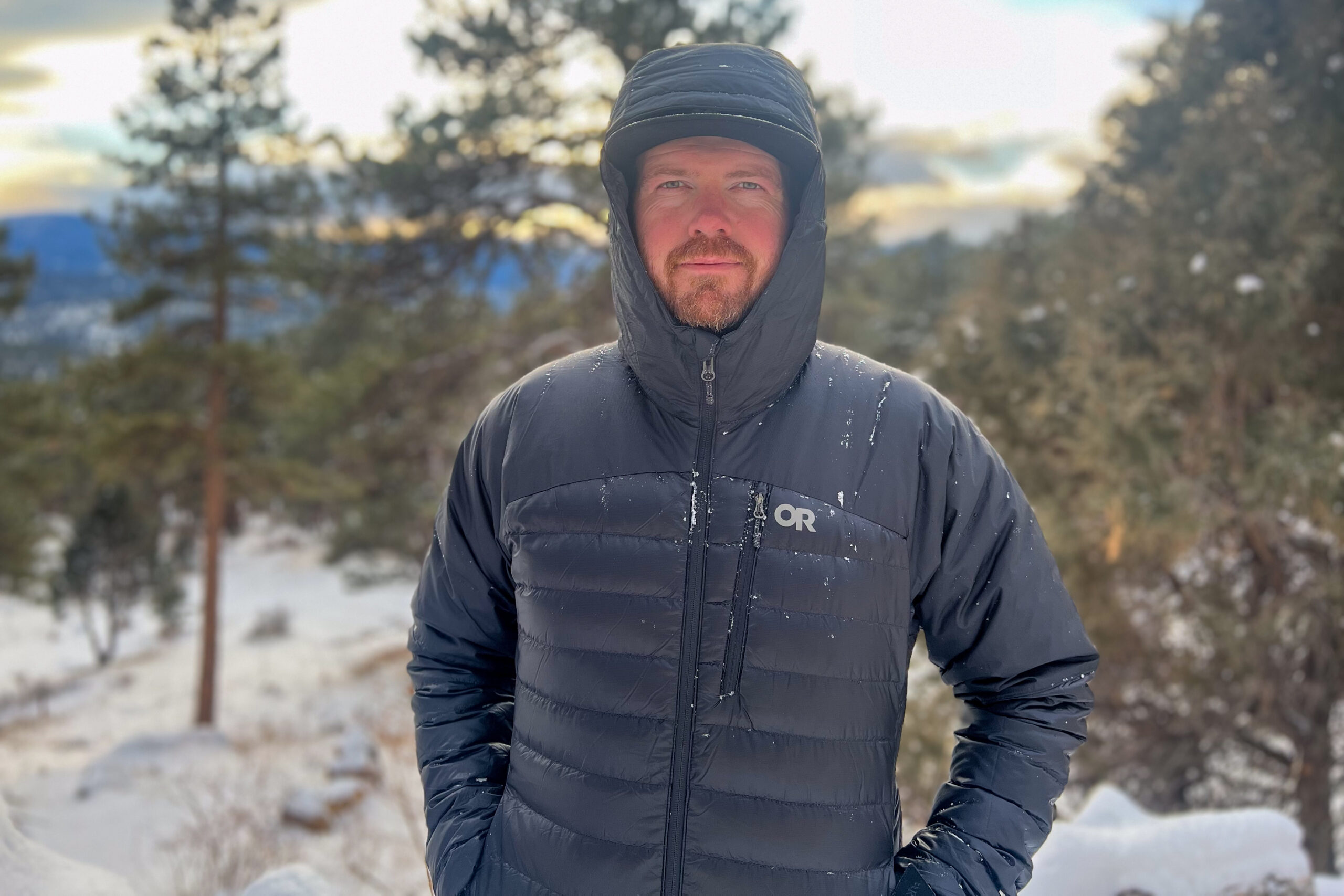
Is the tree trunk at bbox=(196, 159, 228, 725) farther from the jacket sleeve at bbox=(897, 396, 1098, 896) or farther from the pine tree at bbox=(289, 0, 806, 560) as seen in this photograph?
the jacket sleeve at bbox=(897, 396, 1098, 896)

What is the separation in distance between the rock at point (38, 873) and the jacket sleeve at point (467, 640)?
1.16 m

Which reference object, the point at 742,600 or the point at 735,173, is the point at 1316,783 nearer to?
the point at 742,600

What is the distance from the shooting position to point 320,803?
10836 mm

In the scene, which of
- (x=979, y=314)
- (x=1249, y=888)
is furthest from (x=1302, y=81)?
(x=1249, y=888)

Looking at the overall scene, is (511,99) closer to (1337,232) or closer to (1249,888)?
(1337,232)

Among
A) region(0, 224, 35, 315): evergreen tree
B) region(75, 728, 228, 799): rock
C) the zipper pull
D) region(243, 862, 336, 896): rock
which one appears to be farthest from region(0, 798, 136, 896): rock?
region(0, 224, 35, 315): evergreen tree

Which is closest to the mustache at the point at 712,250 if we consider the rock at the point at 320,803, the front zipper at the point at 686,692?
the front zipper at the point at 686,692

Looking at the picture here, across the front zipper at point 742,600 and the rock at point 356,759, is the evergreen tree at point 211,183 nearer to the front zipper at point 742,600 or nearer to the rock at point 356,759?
the rock at point 356,759

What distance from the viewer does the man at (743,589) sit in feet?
5.21

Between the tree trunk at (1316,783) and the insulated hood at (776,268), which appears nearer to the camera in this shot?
the insulated hood at (776,268)

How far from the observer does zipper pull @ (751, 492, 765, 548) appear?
5.31ft

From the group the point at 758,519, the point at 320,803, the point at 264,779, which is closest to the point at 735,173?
the point at 758,519

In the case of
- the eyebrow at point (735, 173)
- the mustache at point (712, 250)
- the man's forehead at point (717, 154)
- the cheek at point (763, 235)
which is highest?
the man's forehead at point (717, 154)

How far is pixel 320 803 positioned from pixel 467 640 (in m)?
10.4
